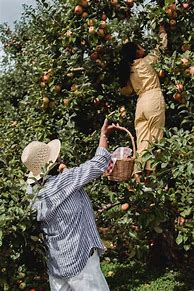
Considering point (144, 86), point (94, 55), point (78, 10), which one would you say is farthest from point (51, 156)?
point (78, 10)

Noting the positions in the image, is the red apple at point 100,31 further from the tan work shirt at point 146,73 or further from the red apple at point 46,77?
the red apple at point 46,77

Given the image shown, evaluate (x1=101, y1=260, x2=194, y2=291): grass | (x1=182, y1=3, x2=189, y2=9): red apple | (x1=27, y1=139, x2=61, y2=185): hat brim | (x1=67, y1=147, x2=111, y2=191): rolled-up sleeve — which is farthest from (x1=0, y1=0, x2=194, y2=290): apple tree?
(x1=67, y1=147, x2=111, y2=191): rolled-up sleeve

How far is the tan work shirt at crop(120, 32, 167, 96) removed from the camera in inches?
168

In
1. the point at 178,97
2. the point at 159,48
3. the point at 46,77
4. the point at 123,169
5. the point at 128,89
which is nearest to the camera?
the point at 123,169

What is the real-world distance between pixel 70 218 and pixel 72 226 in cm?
4

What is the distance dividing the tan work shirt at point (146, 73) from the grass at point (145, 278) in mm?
1418

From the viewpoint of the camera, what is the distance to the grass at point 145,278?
4.31 metres

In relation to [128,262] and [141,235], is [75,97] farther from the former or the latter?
Answer: [128,262]

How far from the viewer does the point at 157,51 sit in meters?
4.34

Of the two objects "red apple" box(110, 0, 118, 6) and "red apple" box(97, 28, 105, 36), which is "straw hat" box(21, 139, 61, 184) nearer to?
"red apple" box(97, 28, 105, 36)

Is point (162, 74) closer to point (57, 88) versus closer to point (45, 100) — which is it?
point (57, 88)

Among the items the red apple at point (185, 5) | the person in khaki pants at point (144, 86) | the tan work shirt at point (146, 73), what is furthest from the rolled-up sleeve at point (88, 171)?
the red apple at point (185, 5)

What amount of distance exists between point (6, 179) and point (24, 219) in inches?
18.0

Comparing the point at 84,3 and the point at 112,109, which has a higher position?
the point at 84,3
